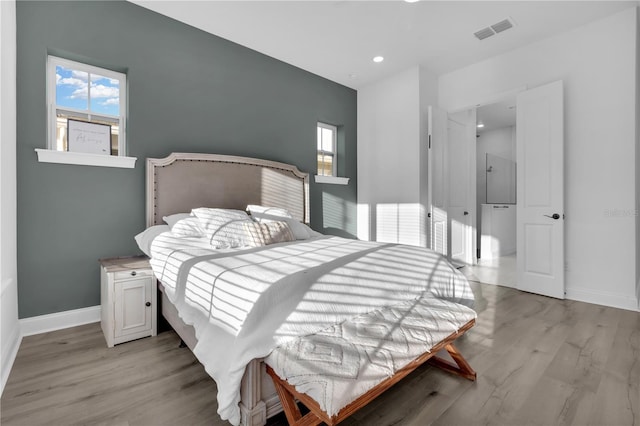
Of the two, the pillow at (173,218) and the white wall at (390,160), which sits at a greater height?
the white wall at (390,160)

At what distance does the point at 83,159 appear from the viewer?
2.56 meters

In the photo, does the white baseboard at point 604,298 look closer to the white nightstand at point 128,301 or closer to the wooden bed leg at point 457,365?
the wooden bed leg at point 457,365

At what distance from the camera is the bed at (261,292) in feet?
4.37

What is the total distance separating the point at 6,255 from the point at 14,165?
29.4 inches

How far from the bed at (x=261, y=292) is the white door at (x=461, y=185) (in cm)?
262

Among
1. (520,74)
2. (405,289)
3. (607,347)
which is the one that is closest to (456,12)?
(520,74)

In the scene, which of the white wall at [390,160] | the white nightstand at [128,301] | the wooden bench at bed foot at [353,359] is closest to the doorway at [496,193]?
the white wall at [390,160]

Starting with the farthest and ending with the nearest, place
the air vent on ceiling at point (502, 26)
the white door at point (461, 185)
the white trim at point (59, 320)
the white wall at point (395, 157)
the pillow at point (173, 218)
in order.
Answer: the white door at point (461, 185) → the white wall at point (395, 157) → the air vent on ceiling at point (502, 26) → the pillow at point (173, 218) → the white trim at point (59, 320)

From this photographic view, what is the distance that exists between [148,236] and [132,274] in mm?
404

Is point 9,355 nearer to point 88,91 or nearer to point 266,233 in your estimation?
point 266,233

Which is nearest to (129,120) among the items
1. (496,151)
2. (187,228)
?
(187,228)

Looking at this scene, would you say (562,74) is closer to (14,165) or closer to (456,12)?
(456,12)

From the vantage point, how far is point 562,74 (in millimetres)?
3389

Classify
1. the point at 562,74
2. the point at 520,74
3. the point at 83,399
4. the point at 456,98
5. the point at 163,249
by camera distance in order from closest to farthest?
the point at 83,399 → the point at 163,249 → the point at 562,74 → the point at 520,74 → the point at 456,98
